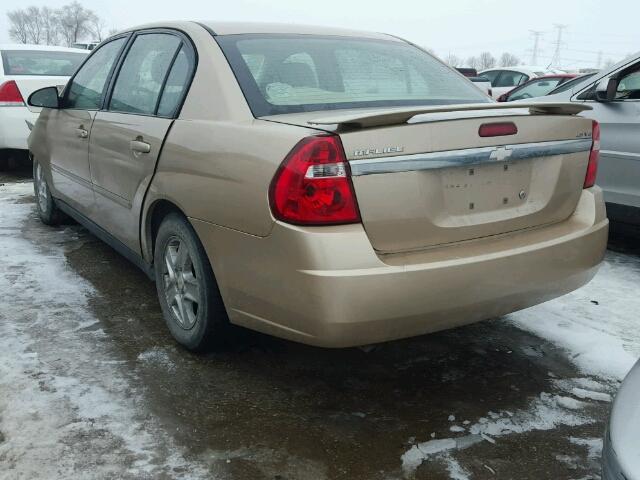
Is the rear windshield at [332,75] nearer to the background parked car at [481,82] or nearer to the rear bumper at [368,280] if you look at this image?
the background parked car at [481,82]

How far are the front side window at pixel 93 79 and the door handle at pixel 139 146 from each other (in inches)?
30.4

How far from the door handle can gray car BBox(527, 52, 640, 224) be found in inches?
104

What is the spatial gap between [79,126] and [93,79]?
34 cm

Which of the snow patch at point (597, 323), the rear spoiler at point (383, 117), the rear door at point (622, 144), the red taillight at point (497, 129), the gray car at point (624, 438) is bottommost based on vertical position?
the snow patch at point (597, 323)

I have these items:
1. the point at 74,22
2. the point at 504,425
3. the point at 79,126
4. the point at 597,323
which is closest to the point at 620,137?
the point at 597,323

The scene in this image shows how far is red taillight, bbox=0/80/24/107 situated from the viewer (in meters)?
7.31

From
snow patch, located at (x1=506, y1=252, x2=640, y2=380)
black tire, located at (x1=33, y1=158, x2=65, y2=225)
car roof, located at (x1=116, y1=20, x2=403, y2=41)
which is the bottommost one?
snow patch, located at (x1=506, y1=252, x2=640, y2=380)

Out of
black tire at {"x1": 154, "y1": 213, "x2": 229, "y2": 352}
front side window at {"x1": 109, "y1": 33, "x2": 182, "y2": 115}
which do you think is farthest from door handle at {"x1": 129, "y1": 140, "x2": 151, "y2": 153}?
black tire at {"x1": 154, "y1": 213, "x2": 229, "y2": 352}

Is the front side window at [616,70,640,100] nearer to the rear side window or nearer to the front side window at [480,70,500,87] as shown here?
the rear side window

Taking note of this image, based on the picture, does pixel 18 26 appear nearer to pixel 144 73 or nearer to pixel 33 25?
pixel 33 25

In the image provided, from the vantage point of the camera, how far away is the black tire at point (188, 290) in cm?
280

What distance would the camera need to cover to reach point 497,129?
2.46m

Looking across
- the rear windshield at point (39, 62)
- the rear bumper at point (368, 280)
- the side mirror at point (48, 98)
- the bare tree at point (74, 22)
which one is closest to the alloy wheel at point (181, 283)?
the rear bumper at point (368, 280)

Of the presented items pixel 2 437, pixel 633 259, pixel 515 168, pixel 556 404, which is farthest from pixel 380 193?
pixel 633 259
